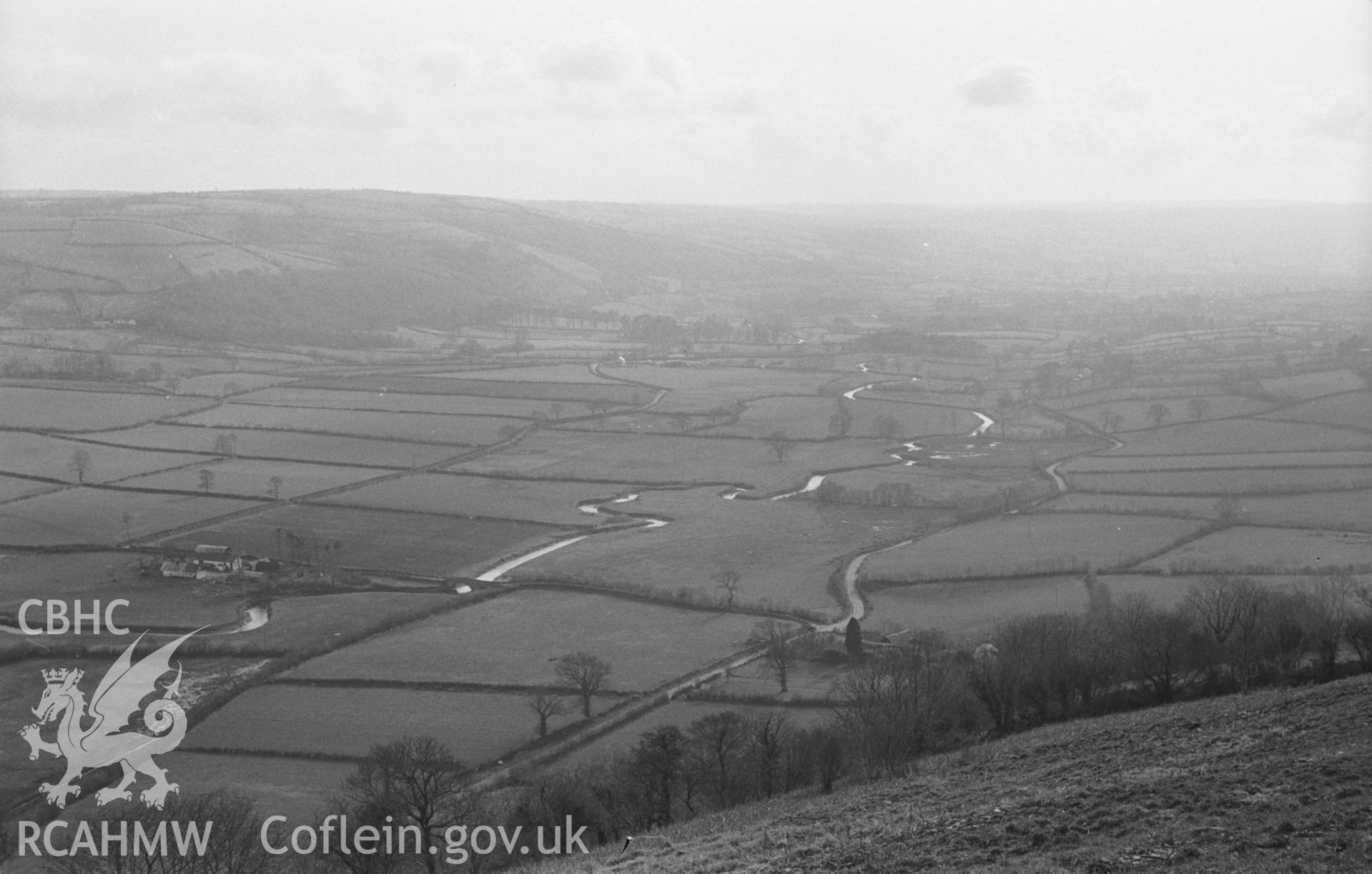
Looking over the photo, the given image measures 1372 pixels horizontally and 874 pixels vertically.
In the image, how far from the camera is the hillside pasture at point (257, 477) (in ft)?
217

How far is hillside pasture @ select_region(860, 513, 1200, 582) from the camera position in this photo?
161 ft

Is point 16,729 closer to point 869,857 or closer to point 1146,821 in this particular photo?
point 869,857

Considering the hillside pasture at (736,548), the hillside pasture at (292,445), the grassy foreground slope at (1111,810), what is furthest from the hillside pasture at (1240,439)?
the grassy foreground slope at (1111,810)

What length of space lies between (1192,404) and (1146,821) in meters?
71.5

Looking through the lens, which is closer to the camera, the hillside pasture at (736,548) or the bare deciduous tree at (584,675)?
the bare deciduous tree at (584,675)

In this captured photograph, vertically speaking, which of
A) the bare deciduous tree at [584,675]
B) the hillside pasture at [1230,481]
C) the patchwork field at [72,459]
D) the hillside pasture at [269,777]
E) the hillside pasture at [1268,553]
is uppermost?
the patchwork field at [72,459]

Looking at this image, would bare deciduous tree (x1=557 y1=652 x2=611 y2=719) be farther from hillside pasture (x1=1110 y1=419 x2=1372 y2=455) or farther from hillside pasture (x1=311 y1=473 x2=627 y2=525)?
hillside pasture (x1=1110 y1=419 x2=1372 y2=455)

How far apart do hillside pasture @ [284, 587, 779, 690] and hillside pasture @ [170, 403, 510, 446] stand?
35.3 meters

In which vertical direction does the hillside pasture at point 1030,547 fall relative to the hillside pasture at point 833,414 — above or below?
below

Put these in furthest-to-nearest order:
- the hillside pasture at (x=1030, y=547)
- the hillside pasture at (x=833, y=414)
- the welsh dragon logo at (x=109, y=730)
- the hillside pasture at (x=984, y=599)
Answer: the hillside pasture at (x=833, y=414), the hillside pasture at (x=1030, y=547), the hillside pasture at (x=984, y=599), the welsh dragon logo at (x=109, y=730)

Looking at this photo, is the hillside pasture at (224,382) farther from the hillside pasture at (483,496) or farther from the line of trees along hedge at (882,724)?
the line of trees along hedge at (882,724)

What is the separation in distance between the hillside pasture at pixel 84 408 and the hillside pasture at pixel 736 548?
128ft

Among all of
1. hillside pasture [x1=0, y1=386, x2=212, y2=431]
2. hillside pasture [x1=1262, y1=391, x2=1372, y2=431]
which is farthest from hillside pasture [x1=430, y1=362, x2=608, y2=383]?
hillside pasture [x1=1262, y1=391, x2=1372, y2=431]

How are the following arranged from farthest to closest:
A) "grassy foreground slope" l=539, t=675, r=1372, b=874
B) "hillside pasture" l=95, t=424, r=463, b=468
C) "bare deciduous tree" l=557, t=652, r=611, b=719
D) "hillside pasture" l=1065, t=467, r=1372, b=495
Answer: "hillside pasture" l=95, t=424, r=463, b=468 → "hillside pasture" l=1065, t=467, r=1372, b=495 → "bare deciduous tree" l=557, t=652, r=611, b=719 → "grassy foreground slope" l=539, t=675, r=1372, b=874
